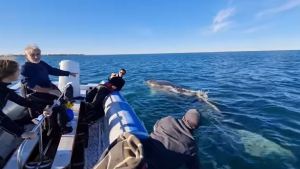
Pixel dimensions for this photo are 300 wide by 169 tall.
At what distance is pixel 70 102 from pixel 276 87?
15698 mm

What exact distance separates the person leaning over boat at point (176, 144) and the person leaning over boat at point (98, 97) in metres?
2.96

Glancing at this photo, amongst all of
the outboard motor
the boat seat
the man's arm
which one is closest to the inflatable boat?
the boat seat

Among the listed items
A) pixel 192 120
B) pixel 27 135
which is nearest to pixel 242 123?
pixel 192 120

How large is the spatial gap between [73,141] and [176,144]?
75.3 inches

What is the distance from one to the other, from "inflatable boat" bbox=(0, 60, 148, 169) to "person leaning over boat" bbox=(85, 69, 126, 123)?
0.19 m

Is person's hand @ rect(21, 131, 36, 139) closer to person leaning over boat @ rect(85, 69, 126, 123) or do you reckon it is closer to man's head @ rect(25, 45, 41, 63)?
man's head @ rect(25, 45, 41, 63)

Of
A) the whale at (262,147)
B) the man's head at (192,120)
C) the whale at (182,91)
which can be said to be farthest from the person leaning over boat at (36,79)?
the whale at (182,91)

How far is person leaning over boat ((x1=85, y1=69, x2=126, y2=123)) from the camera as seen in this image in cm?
772

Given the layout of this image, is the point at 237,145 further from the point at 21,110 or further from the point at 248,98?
the point at 248,98

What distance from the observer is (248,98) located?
48.8ft

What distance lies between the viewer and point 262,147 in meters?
7.94

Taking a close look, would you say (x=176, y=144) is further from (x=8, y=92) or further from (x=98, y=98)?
(x=98, y=98)

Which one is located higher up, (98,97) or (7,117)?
(7,117)

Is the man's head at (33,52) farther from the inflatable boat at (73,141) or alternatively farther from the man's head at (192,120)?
the man's head at (192,120)
